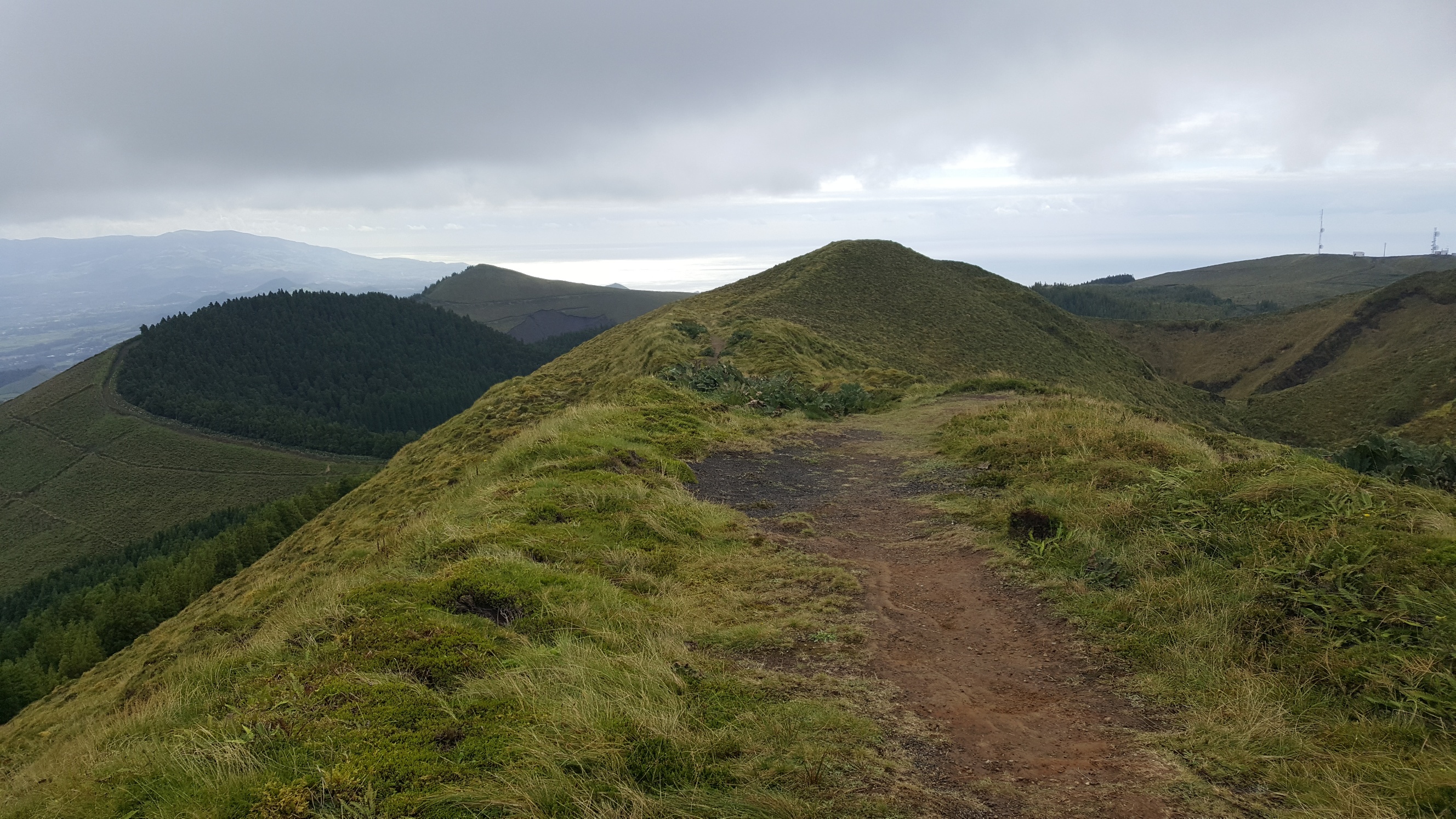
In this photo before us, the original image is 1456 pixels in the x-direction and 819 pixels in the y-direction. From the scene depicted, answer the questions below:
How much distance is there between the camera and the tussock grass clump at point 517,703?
10.2 feet

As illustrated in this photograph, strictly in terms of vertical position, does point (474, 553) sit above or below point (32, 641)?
above

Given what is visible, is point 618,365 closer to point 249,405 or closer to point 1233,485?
point 1233,485

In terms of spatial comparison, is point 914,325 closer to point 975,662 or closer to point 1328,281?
point 975,662

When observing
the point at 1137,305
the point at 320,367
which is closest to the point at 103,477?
the point at 320,367

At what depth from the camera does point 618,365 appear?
89.6 feet

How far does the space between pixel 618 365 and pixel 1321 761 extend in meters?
25.2

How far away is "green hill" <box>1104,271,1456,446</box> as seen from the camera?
147 ft

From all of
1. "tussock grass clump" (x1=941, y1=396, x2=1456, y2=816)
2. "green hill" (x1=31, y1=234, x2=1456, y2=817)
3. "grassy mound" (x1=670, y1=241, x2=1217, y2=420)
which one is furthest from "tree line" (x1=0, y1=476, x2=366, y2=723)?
"tussock grass clump" (x1=941, y1=396, x2=1456, y2=816)

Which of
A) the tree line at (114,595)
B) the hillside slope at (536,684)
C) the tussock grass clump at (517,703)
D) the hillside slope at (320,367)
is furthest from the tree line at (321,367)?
the tussock grass clump at (517,703)

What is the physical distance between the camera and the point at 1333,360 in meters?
72.5

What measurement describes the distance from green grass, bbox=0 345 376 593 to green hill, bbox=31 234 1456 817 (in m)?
111

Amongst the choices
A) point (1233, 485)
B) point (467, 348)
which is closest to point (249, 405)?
point (467, 348)

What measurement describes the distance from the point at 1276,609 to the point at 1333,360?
90.1m

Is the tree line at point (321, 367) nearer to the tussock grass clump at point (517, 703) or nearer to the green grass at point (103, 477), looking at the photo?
the green grass at point (103, 477)
